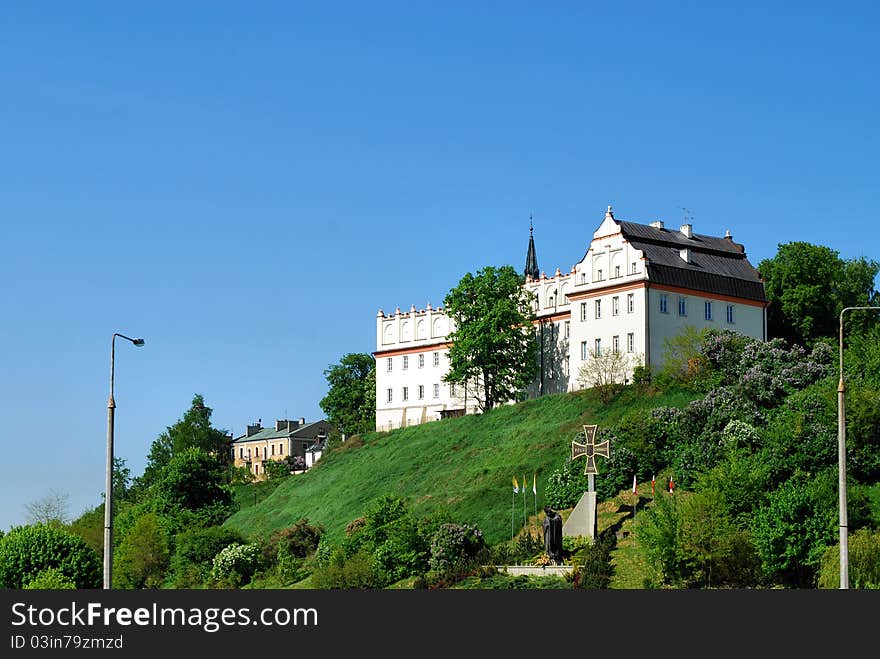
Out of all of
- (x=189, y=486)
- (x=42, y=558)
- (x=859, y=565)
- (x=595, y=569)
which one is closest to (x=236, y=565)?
(x=42, y=558)

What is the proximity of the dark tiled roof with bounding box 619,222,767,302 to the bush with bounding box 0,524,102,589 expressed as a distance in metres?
42.7

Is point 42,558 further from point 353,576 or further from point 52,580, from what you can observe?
point 353,576

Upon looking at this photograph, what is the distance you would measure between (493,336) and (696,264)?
14945 millimetres

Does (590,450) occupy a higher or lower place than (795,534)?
higher

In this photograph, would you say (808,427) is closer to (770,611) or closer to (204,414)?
(770,611)

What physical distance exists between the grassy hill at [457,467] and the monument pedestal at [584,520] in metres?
7.66

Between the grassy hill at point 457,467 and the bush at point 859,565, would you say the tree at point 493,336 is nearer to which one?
the grassy hill at point 457,467

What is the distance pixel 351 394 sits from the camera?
5551 inches

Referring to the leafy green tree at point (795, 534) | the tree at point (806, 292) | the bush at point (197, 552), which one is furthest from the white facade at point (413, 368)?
the leafy green tree at point (795, 534)

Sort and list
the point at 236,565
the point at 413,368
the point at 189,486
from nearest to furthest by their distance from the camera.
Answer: the point at 236,565
the point at 189,486
the point at 413,368

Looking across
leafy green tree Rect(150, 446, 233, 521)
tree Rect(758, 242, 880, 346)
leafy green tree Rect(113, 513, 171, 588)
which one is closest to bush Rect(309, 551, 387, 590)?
leafy green tree Rect(113, 513, 171, 588)

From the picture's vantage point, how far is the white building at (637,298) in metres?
89.8

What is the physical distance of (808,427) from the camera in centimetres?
6169

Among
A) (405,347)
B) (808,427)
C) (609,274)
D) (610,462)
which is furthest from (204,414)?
(808,427)
